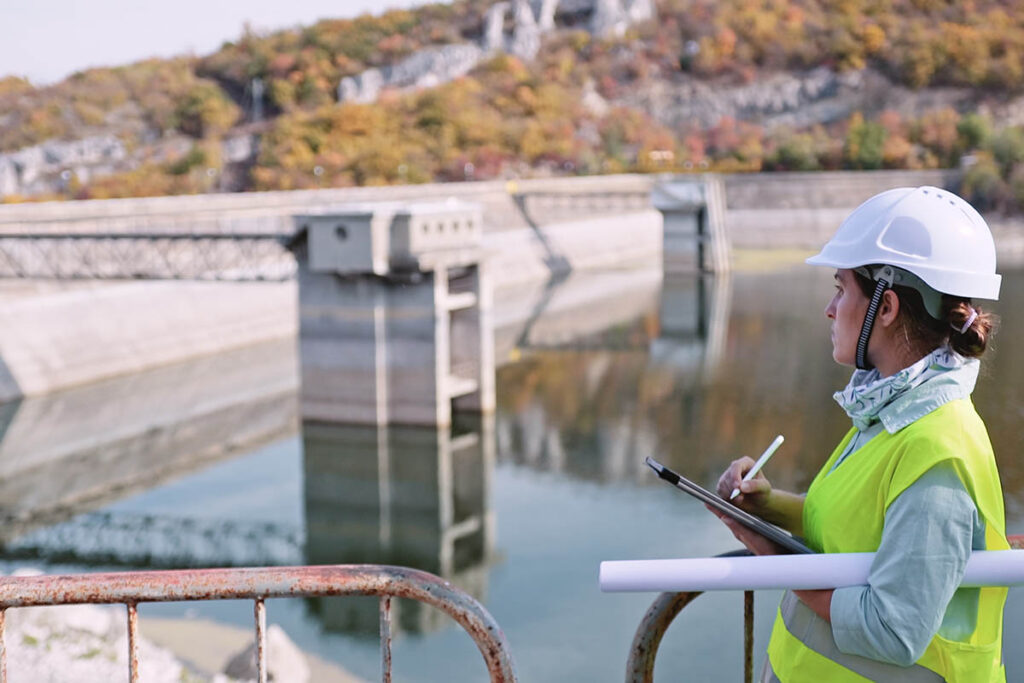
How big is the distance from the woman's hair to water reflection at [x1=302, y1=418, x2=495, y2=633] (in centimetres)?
1106

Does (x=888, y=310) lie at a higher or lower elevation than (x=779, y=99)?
lower

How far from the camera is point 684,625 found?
12000mm


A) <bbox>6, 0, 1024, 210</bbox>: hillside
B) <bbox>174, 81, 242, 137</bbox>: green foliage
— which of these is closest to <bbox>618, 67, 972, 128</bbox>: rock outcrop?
<bbox>6, 0, 1024, 210</bbox>: hillside

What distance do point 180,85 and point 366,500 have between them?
51.0 m

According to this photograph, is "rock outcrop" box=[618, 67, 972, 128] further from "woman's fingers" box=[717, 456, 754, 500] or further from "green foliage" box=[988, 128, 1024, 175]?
"woman's fingers" box=[717, 456, 754, 500]

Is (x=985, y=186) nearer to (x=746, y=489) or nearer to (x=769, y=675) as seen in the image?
(x=746, y=489)

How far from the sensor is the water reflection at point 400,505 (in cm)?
1396

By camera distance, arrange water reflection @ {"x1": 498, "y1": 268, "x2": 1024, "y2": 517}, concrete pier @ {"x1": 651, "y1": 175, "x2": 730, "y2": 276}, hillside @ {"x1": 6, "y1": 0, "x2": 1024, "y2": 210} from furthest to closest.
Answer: hillside @ {"x1": 6, "y1": 0, "x2": 1024, "y2": 210}
concrete pier @ {"x1": 651, "y1": 175, "x2": 730, "y2": 276}
water reflection @ {"x1": 498, "y1": 268, "x2": 1024, "y2": 517}

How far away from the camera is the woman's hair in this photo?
7.12 ft

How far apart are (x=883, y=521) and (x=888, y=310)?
1.32 ft

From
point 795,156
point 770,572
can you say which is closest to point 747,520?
point 770,572

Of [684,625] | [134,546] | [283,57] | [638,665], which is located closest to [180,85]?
[283,57]

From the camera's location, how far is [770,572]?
2.13 metres

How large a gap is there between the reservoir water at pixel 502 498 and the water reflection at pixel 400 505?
0.15 feet
